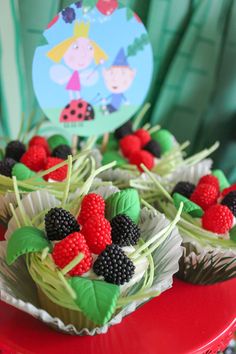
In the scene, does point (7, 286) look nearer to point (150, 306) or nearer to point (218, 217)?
point (150, 306)

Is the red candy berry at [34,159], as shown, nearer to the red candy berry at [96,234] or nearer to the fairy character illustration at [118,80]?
the fairy character illustration at [118,80]

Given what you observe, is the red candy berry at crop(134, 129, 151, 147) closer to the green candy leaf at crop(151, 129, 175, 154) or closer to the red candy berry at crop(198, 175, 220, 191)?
the green candy leaf at crop(151, 129, 175, 154)

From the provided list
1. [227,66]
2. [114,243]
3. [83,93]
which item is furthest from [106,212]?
[227,66]

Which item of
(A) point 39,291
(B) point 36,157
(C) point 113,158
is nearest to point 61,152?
(B) point 36,157

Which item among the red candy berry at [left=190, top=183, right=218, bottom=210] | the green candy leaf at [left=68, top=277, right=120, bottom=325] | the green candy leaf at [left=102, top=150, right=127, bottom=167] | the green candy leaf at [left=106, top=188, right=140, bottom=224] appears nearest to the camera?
the green candy leaf at [left=68, top=277, right=120, bottom=325]

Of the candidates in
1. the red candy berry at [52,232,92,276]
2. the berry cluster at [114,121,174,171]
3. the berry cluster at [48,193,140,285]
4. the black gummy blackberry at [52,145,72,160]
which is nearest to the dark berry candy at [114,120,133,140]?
the berry cluster at [114,121,174,171]

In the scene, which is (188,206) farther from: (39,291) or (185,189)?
(39,291)

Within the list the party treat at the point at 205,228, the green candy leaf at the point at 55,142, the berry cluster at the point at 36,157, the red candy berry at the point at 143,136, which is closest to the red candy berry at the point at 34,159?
the berry cluster at the point at 36,157
